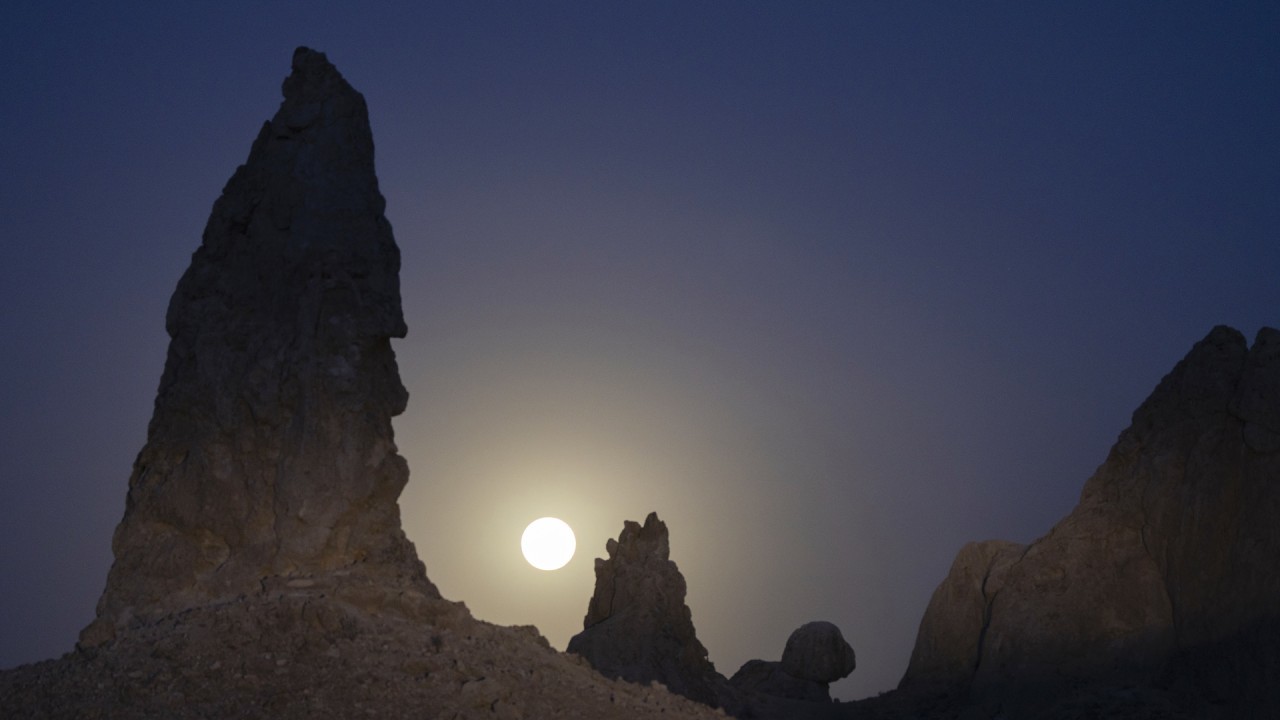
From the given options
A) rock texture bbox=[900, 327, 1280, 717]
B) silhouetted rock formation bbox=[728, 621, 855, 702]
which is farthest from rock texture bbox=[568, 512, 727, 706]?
rock texture bbox=[900, 327, 1280, 717]

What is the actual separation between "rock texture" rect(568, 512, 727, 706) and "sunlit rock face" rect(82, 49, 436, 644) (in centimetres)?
1623

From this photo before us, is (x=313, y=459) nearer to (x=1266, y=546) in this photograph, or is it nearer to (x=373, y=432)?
(x=373, y=432)

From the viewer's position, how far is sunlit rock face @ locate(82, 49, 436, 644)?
63.7 ft

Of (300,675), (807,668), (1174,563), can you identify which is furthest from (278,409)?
(807,668)

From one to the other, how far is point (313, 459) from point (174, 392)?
296cm

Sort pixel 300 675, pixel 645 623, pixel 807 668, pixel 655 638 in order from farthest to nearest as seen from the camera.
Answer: pixel 807 668, pixel 645 623, pixel 655 638, pixel 300 675

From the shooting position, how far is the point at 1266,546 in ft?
93.9

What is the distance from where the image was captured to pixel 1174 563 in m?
31.2

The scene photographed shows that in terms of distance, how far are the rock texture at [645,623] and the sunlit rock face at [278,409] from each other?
1623 cm

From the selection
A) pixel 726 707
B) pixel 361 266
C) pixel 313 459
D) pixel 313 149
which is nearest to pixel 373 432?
pixel 313 459

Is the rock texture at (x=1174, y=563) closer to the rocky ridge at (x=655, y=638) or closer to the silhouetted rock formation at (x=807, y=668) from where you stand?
the rocky ridge at (x=655, y=638)

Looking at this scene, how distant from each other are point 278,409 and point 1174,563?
2341 cm

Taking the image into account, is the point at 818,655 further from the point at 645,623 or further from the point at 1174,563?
the point at 1174,563

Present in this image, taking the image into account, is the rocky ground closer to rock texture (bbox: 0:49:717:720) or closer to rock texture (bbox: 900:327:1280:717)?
rock texture (bbox: 0:49:717:720)
